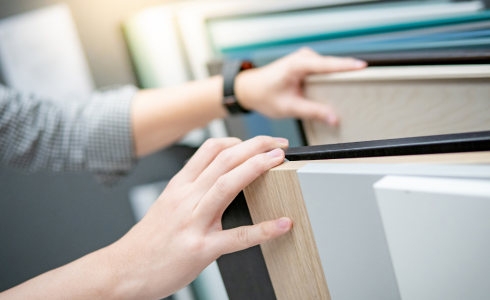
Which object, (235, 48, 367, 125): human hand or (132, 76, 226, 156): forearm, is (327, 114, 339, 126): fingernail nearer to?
(235, 48, 367, 125): human hand

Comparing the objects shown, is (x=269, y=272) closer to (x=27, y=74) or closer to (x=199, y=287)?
(x=199, y=287)

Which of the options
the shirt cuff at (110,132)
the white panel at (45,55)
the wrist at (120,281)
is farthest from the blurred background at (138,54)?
the wrist at (120,281)

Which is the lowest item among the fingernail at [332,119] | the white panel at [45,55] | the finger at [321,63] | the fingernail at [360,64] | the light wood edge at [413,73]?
the fingernail at [332,119]

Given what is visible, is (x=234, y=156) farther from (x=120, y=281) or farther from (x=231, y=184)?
(x=120, y=281)

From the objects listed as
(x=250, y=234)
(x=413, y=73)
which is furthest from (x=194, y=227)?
(x=413, y=73)

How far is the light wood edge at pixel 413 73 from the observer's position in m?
0.43

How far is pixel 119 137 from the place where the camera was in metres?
0.84

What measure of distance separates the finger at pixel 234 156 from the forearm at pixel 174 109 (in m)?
0.47

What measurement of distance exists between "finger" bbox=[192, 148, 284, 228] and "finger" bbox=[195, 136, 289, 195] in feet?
0.05

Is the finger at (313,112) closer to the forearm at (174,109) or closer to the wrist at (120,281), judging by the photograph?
the forearm at (174,109)

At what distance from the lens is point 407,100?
1.75 feet

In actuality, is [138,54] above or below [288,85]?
above

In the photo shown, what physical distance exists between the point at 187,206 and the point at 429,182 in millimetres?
230

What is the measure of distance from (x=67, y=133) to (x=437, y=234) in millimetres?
800
